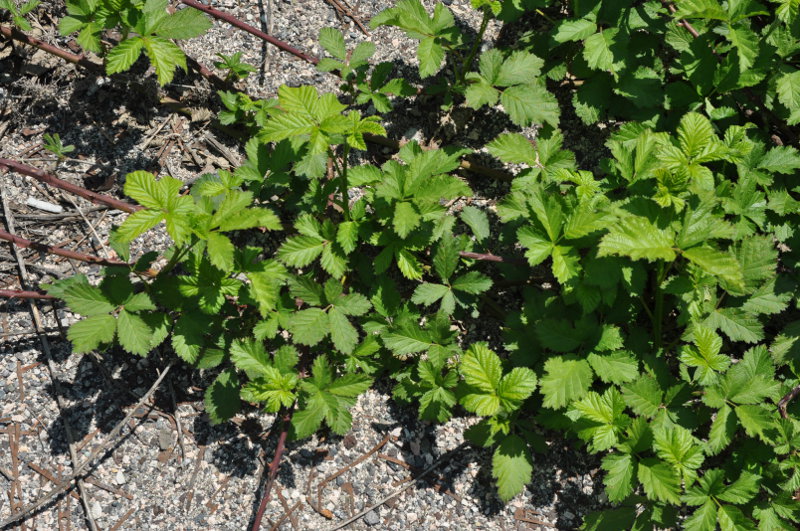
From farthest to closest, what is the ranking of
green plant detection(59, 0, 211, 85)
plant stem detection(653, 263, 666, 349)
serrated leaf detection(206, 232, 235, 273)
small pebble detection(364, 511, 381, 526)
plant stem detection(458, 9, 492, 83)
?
plant stem detection(458, 9, 492, 83) → small pebble detection(364, 511, 381, 526) → green plant detection(59, 0, 211, 85) → plant stem detection(653, 263, 666, 349) → serrated leaf detection(206, 232, 235, 273)

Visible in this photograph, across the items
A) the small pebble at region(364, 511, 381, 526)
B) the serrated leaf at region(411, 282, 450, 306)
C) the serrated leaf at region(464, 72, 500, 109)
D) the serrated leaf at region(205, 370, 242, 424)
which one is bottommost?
the small pebble at region(364, 511, 381, 526)

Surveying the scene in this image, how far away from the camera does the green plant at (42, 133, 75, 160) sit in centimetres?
271

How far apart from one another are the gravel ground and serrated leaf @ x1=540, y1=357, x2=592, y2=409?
426mm

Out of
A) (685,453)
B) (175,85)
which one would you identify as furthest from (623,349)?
(175,85)

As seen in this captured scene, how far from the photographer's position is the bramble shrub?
7.70ft

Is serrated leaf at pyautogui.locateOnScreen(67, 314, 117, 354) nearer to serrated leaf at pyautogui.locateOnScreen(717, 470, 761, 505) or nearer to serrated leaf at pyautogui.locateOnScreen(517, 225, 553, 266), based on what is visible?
serrated leaf at pyautogui.locateOnScreen(517, 225, 553, 266)

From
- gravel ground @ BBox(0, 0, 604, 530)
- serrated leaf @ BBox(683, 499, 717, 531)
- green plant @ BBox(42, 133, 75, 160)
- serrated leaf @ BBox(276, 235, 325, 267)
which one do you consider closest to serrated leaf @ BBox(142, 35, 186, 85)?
gravel ground @ BBox(0, 0, 604, 530)

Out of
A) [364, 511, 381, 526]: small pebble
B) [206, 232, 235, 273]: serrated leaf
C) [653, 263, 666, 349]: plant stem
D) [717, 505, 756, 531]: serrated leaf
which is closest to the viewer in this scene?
[206, 232, 235, 273]: serrated leaf

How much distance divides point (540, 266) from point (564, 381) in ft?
1.89

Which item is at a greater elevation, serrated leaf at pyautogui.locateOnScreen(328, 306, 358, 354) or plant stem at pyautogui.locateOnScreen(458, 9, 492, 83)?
plant stem at pyautogui.locateOnScreen(458, 9, 492, 83)

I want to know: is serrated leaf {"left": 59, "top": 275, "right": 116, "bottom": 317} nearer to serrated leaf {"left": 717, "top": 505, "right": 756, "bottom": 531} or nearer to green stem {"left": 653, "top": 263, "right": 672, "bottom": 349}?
green stem {"left": 653, "top": 263, "right": 672, "bottom": 349}

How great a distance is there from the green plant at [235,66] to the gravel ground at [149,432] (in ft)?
0.53

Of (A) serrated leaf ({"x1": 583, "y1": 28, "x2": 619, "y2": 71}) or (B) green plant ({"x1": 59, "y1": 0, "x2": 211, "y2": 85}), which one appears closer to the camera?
(B) green plant ({"x1": 59, "y1": 0, "x2": 211, "y2": 85})

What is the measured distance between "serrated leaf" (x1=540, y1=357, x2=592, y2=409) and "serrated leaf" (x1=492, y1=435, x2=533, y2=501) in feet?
0.70
